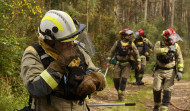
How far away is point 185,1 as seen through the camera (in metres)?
40.2

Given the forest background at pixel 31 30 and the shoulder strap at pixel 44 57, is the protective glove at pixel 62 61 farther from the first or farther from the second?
the forest background at pixel 31 30

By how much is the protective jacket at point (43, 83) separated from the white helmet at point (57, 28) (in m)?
0.22

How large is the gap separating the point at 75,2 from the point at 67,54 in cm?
1374

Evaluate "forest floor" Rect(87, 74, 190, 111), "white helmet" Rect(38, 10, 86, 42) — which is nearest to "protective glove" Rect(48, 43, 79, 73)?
"white helmet" Rect(38, 10, 86, 42)

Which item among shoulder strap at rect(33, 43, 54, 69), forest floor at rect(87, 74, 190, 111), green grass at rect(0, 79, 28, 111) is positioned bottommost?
forest floor at rect(87, 74, 190, 111)

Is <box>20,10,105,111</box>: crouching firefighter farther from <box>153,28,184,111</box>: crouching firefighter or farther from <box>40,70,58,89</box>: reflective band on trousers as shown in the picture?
<box>153,28,184,111</box>: crouching firefighter

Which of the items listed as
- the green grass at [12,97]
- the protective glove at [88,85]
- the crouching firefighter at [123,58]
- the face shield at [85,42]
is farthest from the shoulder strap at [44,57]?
the crouching firefighter at [123,58]

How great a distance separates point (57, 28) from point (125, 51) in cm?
553

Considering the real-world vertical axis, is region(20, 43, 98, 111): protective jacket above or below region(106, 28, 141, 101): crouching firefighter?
above

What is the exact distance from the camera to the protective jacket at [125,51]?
301 inches

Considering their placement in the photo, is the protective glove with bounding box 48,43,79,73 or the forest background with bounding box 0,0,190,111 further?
the forest background with bounding box 0,0,190,111

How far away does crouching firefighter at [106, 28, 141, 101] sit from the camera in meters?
7.64

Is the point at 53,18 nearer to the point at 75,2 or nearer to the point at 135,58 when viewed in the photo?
the point at 135,58

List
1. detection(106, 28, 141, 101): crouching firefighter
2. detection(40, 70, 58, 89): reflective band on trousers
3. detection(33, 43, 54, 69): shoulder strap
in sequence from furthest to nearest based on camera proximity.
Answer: detection(106, 28, 141, 101): crouching firefighter
detection(33, 43, 54, 69): shoulder strap
detection(40, 70, 58, 89): reflective band on trousers
